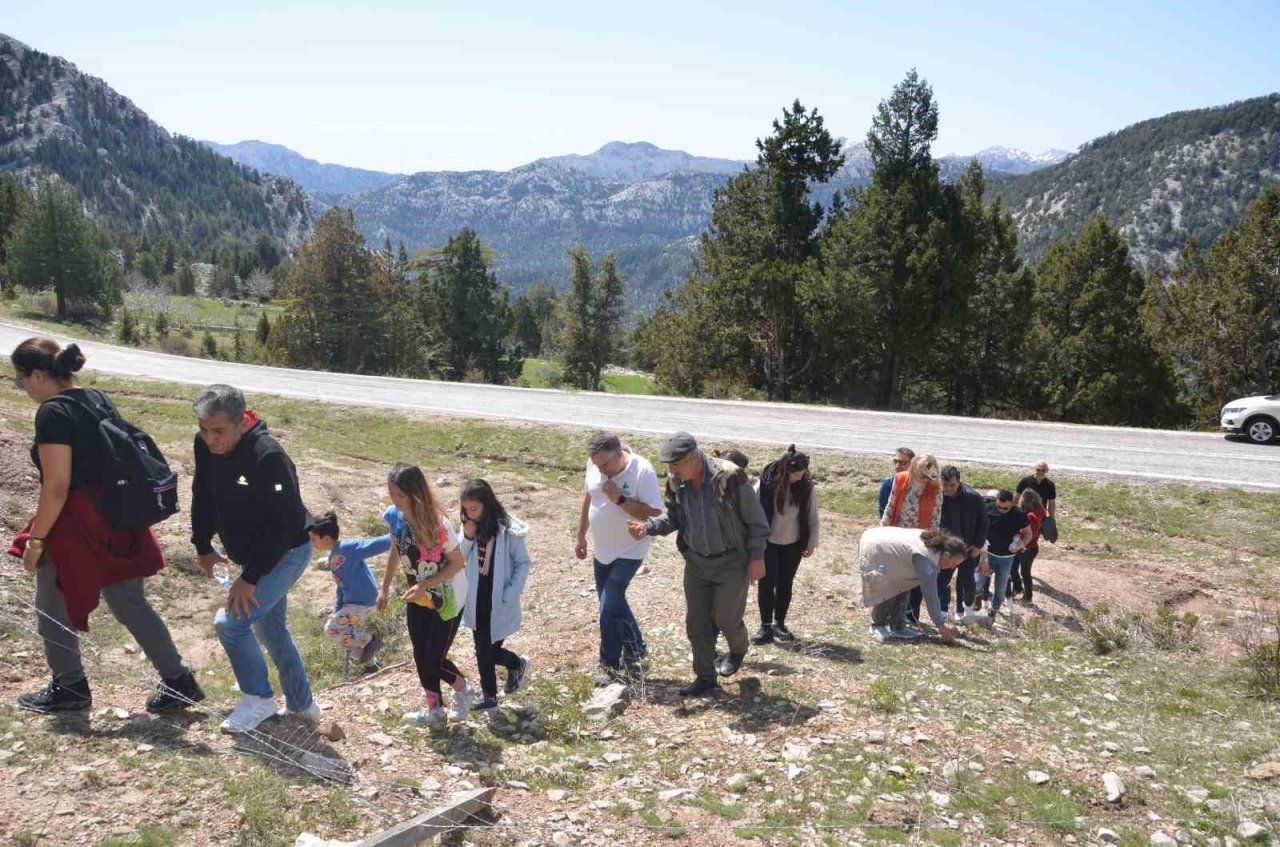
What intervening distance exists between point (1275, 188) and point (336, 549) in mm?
34815

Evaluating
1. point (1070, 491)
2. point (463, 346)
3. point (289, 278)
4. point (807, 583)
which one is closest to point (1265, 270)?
point (1070, 491)

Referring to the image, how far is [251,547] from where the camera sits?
4.64 meters

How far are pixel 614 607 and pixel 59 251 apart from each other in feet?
197

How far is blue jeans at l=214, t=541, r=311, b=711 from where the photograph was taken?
4.72 m

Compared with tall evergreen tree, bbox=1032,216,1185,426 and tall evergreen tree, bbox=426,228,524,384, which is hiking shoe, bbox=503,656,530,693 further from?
tall evergreen tree, bbox=426,228,524,384

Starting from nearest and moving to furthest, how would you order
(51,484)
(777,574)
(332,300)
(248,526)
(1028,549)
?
(51,484) < (248,526) < (777,574) < (1028,549) < (332,300)

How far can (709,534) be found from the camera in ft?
19.0

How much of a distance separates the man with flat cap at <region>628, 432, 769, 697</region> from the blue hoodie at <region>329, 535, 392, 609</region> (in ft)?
7.45

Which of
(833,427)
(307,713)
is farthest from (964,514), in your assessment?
(833,427)

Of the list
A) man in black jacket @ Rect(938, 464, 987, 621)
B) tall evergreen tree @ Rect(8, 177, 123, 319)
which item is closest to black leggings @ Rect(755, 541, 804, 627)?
man in black jacket @ Rect(938, 464, 987, 621)

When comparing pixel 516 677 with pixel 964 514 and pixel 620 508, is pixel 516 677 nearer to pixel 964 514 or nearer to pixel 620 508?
pixel 620 508

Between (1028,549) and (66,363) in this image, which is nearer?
(66,363)

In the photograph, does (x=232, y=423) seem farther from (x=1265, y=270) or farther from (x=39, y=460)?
(x=1265, y=270)

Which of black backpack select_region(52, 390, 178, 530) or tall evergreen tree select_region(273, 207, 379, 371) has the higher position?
tall evergreen tree select_region(273, 207, 379, 371)
